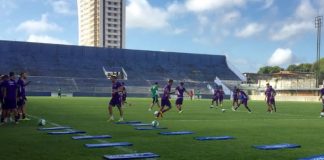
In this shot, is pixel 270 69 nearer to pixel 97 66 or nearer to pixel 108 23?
pixel 108 23

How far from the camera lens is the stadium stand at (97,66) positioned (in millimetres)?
80500

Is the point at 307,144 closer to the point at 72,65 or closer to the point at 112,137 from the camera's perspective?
the point at 112,137

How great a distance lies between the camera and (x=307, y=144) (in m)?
11.4

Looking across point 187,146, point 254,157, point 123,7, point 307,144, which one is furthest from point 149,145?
point 123,7

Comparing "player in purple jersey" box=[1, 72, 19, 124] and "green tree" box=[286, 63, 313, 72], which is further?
"green tree" box=[286, 63, 313, 72]

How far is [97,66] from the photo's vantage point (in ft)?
300

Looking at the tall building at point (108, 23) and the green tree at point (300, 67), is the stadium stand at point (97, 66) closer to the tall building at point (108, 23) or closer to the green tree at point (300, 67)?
the green tree at point (300, 67)

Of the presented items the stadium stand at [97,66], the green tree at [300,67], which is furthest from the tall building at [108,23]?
the stadium stand at [97,66]

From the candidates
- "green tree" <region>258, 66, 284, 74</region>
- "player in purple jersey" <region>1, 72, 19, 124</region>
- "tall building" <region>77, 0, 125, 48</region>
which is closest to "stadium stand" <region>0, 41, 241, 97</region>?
"green tree" <region>258, 66, 284, 74</region>

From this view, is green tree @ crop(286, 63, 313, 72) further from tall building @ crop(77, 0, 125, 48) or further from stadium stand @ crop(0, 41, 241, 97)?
tall building @ crop(77, 0, 125, 48)

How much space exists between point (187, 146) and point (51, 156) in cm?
341

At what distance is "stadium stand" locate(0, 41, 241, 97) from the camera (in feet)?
264

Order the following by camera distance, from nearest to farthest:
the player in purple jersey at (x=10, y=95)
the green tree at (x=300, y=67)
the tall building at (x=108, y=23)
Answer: the player in purple jersey at (x=10, y=95) < the green tree at (x=300, y=67) < the tall building at (x=108, y=23)

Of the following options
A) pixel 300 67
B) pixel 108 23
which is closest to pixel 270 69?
pixel 300 67
